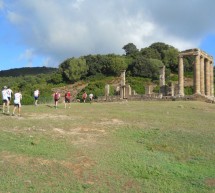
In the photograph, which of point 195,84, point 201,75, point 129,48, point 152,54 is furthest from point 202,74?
point 129,48

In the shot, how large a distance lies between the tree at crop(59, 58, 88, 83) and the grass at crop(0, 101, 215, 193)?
95415mm

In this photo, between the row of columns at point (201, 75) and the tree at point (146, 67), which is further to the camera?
the tree at point (146, 67)

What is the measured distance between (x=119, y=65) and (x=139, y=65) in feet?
21.3

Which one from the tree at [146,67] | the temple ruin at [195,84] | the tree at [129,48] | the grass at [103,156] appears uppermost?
the tree at [129,48]

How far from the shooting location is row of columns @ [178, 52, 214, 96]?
54.1m

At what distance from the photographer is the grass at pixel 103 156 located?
14.1m

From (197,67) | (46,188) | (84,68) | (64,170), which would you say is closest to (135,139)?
(64,170)

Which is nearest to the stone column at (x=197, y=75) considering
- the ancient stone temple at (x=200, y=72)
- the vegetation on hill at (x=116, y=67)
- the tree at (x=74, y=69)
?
the ancient stone temple at (x=200, y=72)

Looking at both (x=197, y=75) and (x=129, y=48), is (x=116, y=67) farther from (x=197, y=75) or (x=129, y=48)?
(x=197, y=75)

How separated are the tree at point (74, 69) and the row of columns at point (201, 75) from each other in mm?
65393

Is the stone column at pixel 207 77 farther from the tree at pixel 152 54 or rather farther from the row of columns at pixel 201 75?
the tree at pixel 152 54

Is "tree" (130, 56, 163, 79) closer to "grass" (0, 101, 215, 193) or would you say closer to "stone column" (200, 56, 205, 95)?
"stone column" (200, 56, 205, 95)

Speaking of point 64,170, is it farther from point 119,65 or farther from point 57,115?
point 119,65

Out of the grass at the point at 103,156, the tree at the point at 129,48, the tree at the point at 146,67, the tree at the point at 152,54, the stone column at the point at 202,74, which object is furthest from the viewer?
the tree at the point at 129,48
